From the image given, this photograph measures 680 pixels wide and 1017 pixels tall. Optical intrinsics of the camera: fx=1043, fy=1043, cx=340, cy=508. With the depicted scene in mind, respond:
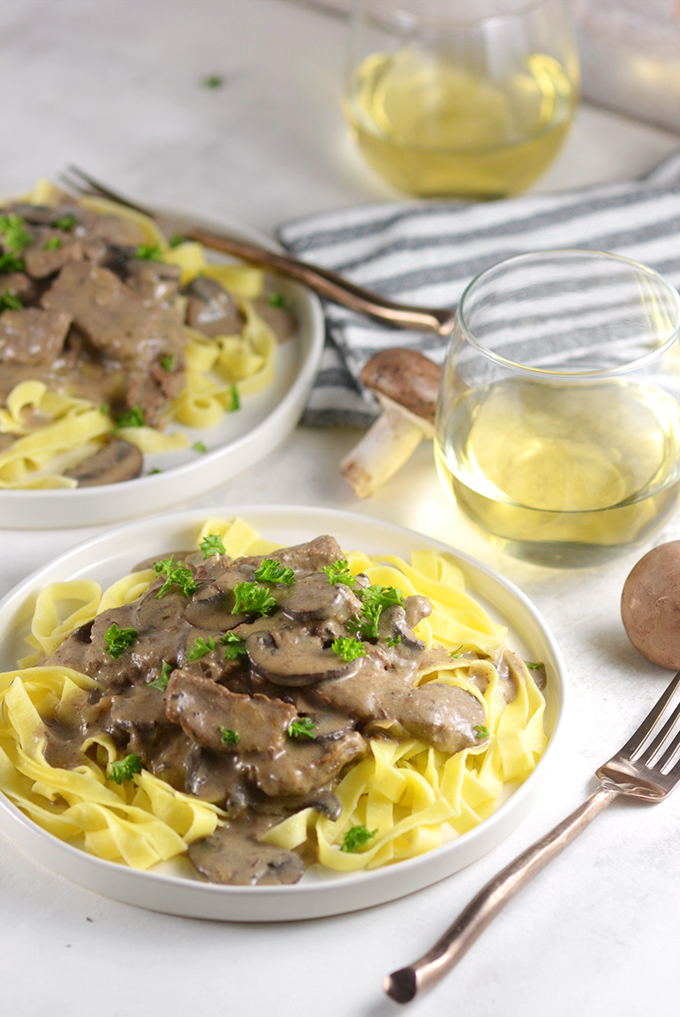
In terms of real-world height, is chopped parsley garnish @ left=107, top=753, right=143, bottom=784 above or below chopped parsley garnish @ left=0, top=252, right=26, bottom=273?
below

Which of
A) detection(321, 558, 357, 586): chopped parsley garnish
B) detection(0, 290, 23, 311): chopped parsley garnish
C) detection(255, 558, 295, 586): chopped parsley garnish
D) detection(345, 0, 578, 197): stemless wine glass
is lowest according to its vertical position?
detection(0, 290, 23, 311): chopped parsley garnish

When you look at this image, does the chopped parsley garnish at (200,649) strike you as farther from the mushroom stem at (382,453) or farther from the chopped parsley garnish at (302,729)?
the mushroom stem at (382,453)

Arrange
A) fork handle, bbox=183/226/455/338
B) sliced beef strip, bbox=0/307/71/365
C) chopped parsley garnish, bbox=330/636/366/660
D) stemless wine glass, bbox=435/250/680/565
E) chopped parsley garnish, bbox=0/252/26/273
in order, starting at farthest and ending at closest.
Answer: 1. fork handle, bbox=183/226/455/338
2. chopped parsley garnish, bbox=0/252/26/273
3. sliced beef strip, bbox=0/307/71/365
4. stemless wine glass, bbox=435/250/680/565
5. chopped parsley garnish, bbox=330/636/366/660

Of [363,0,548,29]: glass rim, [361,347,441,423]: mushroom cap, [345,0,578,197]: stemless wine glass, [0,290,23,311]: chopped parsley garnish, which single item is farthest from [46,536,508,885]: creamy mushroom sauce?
[363,0,548,29]: glass rim

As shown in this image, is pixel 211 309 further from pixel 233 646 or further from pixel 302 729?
pixel 302 729

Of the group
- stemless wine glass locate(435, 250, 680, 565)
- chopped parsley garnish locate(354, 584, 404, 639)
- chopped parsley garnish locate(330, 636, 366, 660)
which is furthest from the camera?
stemless wine glass locate(435, 250, 680, 565)

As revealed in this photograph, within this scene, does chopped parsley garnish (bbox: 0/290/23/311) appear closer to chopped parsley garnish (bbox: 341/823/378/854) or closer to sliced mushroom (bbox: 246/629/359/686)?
sliced mushroom (bbox: 246/629/359/686)

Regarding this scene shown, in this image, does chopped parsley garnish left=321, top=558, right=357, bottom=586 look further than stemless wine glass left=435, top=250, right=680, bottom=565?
No

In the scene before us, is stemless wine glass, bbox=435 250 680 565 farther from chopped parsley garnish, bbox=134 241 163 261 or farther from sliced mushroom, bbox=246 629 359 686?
chopped parsley garnish, bbox=134 241 163 261
